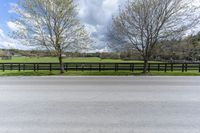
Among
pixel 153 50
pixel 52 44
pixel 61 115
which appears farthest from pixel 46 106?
pixel 153 50

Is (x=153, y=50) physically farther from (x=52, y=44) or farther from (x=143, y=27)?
(x=52, y=44)

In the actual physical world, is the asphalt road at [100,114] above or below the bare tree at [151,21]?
below

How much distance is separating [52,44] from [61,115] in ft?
53.0

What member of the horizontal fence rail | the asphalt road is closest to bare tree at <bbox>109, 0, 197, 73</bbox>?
the horizontal fence rail

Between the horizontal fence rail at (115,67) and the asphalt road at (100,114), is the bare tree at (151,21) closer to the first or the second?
the horizontal fence rail at (115,67)

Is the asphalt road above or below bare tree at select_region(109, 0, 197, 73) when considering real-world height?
below

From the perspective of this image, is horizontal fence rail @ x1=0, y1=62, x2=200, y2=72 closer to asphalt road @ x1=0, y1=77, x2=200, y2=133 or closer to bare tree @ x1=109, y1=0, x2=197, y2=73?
bare tree @ x1=109, y1=0, x2=197, y2=73

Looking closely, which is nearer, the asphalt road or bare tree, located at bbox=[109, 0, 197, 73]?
the asphalt road

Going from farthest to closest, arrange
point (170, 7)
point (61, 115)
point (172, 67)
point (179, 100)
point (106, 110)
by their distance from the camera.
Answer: point (172, 67), point (170, 7), point (179, 100), point (106, 110), point (61, 115)

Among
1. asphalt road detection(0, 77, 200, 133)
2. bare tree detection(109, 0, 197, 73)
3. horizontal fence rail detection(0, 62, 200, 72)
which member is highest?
bare tree detection(109, 0, 197, 73)

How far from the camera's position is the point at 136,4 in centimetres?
2014

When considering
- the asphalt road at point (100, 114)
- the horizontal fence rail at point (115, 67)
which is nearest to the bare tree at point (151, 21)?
the horizontal fence rail at point (115, 67)

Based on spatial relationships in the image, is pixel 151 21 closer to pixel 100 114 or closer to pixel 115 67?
pixel 115 67

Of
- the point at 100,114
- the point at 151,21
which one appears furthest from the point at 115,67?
the point at 100,114
